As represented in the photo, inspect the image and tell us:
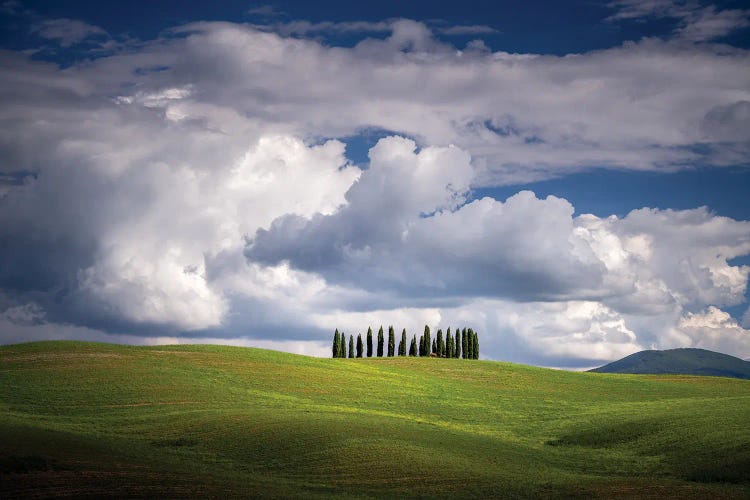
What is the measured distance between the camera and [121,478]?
35.5 m

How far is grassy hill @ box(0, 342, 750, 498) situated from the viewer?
127ft

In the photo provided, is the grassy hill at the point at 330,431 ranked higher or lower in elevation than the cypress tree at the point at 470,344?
lower

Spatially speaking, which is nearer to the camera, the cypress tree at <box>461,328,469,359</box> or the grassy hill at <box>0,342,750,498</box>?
the grassy hill at <box>0,342,750,498</box>

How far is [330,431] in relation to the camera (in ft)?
170

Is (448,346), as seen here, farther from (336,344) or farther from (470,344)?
(336,344)

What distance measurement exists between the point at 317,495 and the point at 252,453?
12845 millimetres

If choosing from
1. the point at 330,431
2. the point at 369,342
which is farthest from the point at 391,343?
the point at 330,431

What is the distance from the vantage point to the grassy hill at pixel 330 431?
38562 millimetres

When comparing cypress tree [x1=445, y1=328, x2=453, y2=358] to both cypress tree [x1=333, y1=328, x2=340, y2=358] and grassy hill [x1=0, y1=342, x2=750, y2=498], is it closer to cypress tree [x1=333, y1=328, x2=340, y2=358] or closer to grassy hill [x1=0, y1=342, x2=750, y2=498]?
cypress tree [x1=333, y1=328, x2=340, y2=358]

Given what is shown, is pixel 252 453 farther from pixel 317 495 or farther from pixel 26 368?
pixel 26 368

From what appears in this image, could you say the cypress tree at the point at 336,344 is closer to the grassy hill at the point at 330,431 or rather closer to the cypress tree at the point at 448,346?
the cypress tree at the point at 448,346

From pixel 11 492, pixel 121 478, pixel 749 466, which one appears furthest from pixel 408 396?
pixel 11 492

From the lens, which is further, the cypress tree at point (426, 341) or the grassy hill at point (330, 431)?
the cypress tree at point (426, 341)

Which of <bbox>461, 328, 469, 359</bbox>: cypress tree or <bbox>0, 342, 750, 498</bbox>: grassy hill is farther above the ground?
<bbox>461, 328, 469, 359</bbox>: cypress tree
